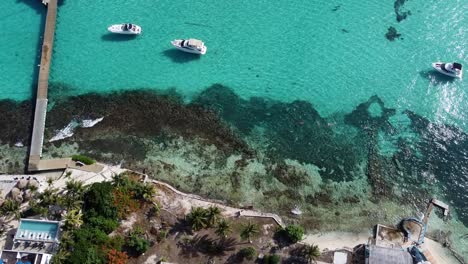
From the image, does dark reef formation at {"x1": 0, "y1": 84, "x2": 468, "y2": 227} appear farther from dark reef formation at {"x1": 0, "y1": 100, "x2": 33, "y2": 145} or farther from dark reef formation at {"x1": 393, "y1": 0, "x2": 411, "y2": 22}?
dark reef formation at {"x1": 393, "y1": 0, "x2": 411, "y2": 22}

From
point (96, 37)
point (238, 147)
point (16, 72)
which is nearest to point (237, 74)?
point (238, 147)

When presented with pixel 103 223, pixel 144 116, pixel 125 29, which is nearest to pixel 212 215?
pixel 103 223

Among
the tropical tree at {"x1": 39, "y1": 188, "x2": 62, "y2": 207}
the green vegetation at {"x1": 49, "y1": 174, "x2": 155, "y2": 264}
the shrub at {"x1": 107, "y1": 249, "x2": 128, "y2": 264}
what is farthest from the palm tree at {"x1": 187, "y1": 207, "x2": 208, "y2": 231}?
the tropical tree at {"x1": 39, "y1": 188, "x2": 62, "y2": 207}

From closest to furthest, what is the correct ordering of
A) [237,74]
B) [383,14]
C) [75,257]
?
[75,257], [237,74], [383,14]

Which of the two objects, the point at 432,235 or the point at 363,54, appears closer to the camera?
the point at 432,235

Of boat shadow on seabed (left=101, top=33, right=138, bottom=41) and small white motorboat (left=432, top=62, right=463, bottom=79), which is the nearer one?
small white motorboat (left=432, top=62, right=463, bottom=79)

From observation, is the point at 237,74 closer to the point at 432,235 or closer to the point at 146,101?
the point at 146,101
